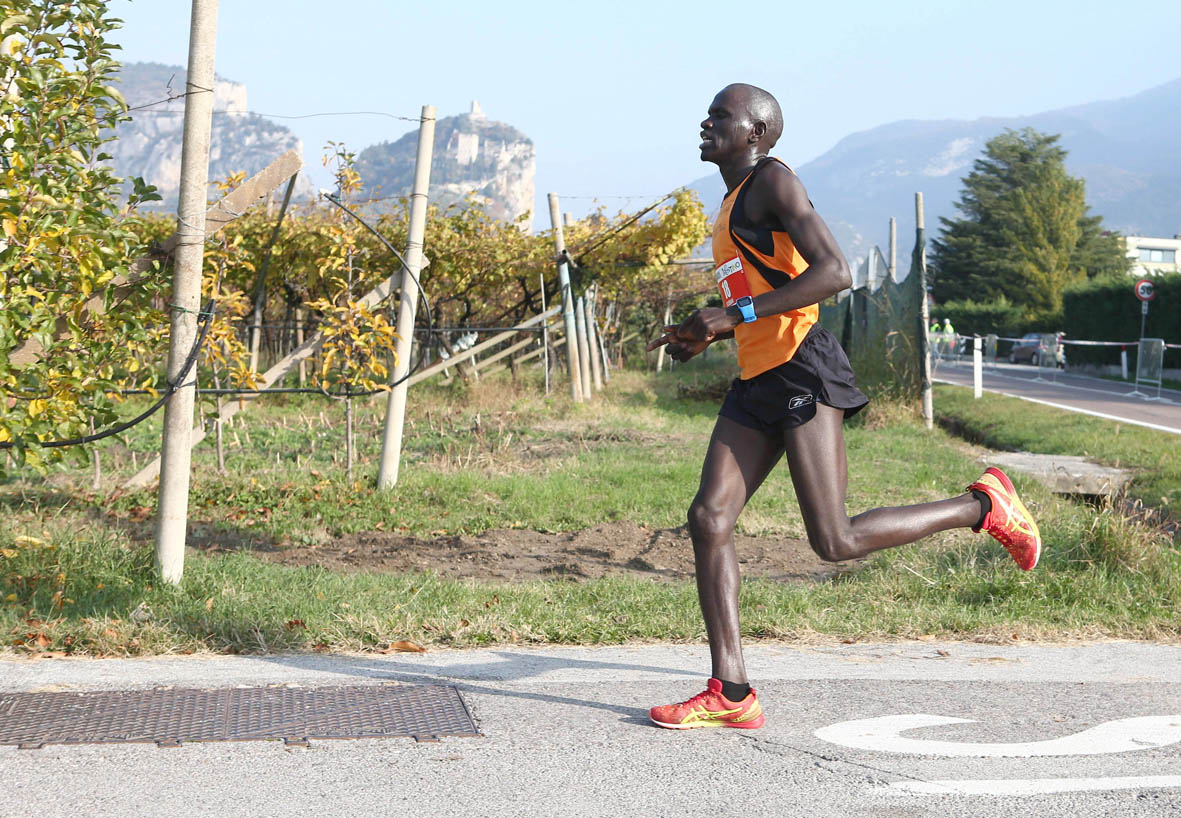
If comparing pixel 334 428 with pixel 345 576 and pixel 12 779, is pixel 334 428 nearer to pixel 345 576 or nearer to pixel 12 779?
pixel 345 576

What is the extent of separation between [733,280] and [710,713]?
54.1 inches

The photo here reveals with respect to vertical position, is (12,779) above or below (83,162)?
below

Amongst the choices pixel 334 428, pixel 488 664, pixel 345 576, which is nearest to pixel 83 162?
pixel 345 576

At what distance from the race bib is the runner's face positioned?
0.35m

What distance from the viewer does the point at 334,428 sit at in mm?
13008

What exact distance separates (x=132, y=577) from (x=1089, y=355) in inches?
1400

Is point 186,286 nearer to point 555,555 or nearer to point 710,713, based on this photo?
point 555,555

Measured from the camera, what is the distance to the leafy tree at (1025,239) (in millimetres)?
70875

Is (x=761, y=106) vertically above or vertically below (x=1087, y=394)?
above

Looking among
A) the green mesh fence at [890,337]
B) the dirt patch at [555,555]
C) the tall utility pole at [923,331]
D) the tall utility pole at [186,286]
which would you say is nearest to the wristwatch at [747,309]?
the tall utility pole at [186,286]

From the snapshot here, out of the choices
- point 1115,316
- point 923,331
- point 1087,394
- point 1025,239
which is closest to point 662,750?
Answer: point 923,331

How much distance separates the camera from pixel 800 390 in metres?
3.76

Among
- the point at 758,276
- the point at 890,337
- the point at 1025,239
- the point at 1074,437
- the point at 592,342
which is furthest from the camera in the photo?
the point at 1025,239

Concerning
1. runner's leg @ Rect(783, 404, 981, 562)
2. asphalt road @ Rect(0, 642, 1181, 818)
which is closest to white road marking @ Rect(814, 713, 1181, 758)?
asphalt road @ Rect(0, 642, 1181, 818)
